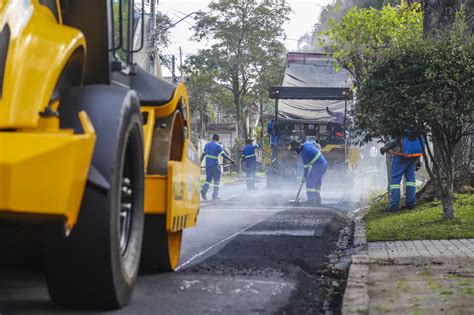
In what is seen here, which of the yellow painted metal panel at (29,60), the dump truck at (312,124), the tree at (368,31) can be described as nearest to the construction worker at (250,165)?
the dump truck at (312,124)

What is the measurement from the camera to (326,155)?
22.6 metres

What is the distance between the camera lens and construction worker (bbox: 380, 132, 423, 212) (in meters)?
12.6

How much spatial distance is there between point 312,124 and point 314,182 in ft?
19.6

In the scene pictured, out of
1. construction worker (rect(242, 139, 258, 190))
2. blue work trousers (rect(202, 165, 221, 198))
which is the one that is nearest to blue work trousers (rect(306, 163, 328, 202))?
blue work trousers (rect(202, 165, 221, 198))

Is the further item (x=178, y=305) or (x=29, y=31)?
(x=178, y=305)

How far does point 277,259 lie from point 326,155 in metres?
15.7

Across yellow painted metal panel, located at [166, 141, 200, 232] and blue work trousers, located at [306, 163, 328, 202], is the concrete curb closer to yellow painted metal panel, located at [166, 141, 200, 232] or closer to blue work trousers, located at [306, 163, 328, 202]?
yellow painted metal panel, located at [166, 141, 200, 232]

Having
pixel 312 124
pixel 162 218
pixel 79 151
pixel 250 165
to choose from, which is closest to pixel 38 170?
pixel 79 151

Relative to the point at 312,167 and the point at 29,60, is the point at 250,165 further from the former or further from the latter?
the point at 29,60

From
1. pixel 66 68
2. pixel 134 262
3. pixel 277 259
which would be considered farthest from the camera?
pixel 277 259

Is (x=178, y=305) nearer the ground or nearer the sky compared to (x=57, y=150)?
nearer the ground

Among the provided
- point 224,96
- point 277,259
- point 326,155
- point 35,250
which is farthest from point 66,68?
point 224,96

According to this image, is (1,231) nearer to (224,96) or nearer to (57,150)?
(57,150)

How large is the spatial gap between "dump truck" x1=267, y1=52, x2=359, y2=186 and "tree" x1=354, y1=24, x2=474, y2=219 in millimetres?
12175
